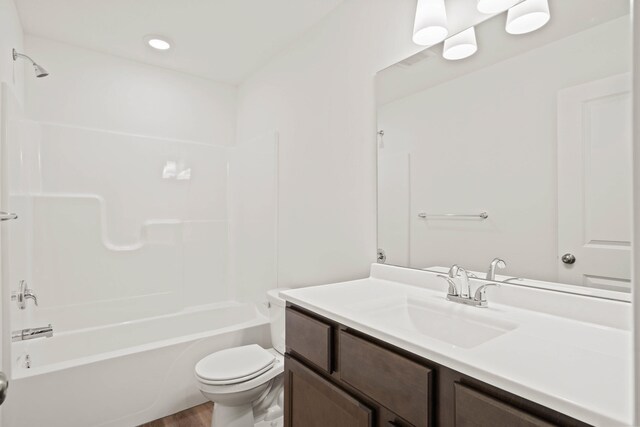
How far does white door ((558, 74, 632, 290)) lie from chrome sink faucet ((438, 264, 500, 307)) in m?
0.25

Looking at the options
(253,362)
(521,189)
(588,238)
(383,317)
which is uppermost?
(521,189)

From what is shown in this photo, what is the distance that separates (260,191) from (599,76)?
2.23 metres

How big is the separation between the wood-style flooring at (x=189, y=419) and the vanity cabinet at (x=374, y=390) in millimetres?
988

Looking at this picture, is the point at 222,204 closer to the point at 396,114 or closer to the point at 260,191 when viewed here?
the point at 260,191

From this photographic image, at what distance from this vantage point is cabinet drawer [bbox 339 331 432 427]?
2.80 feet

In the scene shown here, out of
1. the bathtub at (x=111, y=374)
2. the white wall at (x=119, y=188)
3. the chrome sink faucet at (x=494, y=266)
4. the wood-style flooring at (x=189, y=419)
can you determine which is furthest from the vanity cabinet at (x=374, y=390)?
the white wall at (x=119, y=188)

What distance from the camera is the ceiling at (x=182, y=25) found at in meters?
2.02

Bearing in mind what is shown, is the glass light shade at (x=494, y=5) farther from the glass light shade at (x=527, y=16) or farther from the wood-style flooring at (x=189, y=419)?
the wood-style flooring at (x=189, y=419)

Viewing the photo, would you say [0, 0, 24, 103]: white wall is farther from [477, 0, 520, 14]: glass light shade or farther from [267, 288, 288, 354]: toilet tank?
[477, 0, 520, 14]: glass light shade

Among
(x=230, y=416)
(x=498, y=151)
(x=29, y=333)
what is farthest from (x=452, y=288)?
(x=29, y=333)

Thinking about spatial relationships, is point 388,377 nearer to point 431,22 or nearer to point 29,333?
point 431,22

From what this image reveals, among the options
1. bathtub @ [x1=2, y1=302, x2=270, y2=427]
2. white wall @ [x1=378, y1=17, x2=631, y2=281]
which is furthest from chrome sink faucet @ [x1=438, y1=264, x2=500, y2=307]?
bathtub @ [x1=2, y1=302, x2=270, y2=427]

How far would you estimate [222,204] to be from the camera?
325 cm

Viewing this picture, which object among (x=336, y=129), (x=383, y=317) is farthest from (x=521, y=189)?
(x=336, y=129)
